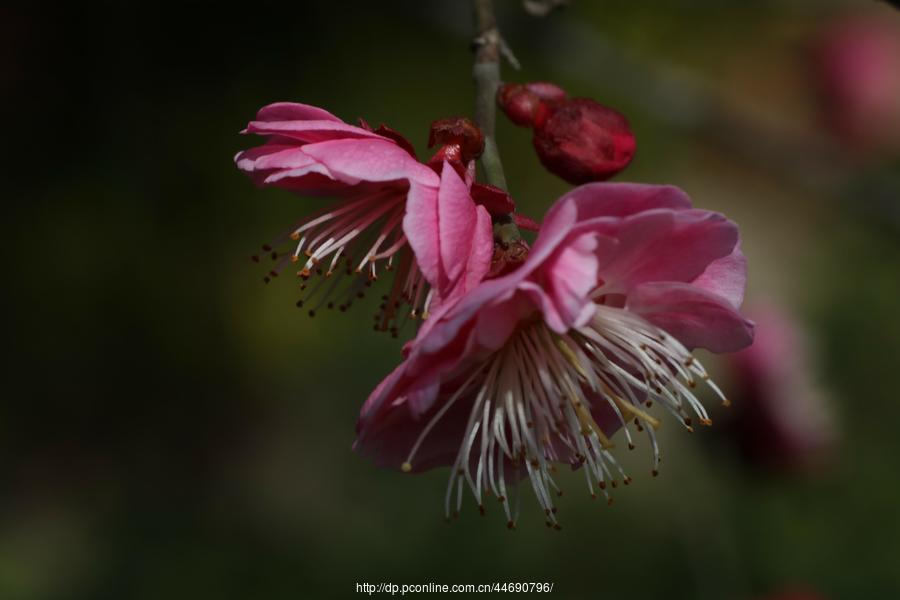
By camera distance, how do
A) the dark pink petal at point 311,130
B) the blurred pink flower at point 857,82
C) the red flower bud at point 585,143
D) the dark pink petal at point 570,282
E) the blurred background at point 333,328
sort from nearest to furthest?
the dark pink petal at point 570,282
the dark pink petal at point 311,130
the red flower bud at point 585,143
the blurred background at point 333,328
the blurred pink flower at point 857,82

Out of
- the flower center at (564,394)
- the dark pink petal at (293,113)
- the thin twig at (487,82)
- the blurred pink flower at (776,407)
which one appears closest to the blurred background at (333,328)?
the blurred pink flower at (776,407)

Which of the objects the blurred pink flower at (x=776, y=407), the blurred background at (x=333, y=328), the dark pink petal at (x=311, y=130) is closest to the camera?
the dark pink petal at (x=311, y=130)

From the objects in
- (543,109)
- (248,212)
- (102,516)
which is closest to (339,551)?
(102,516)

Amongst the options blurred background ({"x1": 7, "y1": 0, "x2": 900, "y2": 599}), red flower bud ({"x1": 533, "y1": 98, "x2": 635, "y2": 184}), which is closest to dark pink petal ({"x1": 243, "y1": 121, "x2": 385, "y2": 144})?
red flower bud ({"x1": 533, "y1": 98, "x2": 635, "y2": 184})

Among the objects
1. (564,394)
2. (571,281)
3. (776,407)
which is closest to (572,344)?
(564,394)

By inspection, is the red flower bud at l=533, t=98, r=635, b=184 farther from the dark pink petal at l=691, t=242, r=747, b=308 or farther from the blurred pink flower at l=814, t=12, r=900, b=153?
the blurred pink flower at l=814, t=12, r=900, b=153

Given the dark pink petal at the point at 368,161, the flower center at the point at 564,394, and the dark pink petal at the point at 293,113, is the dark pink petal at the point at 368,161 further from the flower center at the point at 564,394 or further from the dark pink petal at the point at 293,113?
the flower center at the point at 564,394
